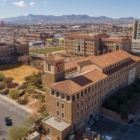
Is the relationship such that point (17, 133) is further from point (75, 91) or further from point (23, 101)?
point (23, 101)

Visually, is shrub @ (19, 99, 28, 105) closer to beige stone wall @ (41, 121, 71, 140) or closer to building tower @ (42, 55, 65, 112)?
building tower @ (42, 55, 65, 112)

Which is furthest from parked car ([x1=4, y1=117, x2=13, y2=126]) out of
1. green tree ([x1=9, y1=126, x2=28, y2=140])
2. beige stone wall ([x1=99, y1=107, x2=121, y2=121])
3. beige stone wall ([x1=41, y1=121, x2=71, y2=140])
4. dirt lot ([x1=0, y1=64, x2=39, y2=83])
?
dirt lot ([x1=0, y1=64, x2=39, y2=83])

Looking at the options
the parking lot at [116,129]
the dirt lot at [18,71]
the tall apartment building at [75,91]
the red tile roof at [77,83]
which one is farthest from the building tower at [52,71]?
the dirt lot at [18,71]

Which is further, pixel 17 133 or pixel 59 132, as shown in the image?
pixel 59 132

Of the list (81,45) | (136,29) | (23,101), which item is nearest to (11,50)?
(81,45)

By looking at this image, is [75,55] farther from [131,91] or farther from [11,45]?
[131,91]

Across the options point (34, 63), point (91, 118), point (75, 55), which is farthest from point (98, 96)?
point (75, 55)

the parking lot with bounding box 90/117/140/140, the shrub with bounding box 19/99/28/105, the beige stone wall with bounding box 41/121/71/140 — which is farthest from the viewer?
the shrub with bounding box 19/99/28/105
